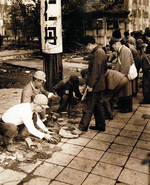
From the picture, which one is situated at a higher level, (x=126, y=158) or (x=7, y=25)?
(x=7, y=25)

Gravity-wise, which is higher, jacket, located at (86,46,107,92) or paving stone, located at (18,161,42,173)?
jacket, located at (86,46,107,92)

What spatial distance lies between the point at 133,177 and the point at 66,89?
150 inches

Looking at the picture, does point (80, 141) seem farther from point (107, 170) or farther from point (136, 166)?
point (136, 166)

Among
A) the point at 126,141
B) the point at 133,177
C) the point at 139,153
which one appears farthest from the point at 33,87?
the point at 133,177

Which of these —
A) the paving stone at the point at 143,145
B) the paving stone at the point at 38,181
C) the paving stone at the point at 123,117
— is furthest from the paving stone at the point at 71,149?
the paving stone at the point at 123,117

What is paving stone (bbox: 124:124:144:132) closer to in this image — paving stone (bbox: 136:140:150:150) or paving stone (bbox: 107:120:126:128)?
paving stone (bbox: 107:120:126:128)

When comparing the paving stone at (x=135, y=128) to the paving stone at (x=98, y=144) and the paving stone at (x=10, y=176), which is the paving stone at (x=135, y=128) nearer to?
the paving stone at (x=98, y=144)

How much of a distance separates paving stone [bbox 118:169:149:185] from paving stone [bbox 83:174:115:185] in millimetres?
190

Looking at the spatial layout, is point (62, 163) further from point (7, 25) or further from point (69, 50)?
point (7, 25)

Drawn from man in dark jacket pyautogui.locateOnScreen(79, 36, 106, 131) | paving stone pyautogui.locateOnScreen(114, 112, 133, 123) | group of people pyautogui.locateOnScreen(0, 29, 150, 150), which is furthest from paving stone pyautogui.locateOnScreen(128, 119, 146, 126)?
man in dark jacket pyautogui.locateOnScreen(79, 36, 106, 131)

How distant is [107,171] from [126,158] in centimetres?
63

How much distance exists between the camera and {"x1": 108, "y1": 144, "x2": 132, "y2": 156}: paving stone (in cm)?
549

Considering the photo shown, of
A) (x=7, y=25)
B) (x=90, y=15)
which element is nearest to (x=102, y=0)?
(x=90, y=15)

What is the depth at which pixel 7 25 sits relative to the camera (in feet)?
84.1
